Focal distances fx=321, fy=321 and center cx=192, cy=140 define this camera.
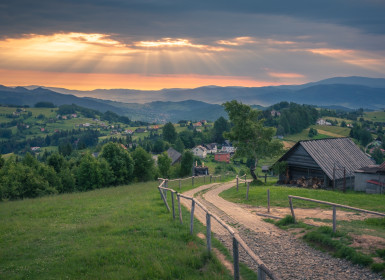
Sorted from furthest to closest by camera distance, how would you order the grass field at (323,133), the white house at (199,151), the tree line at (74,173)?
the grass field at (323,133) < the white house at (199,151) < the tree line at (74,173)

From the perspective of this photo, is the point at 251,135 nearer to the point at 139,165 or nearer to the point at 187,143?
the point at 139,165

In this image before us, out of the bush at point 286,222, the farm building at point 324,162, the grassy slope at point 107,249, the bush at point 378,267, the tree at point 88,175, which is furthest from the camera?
the tree at point 88,175

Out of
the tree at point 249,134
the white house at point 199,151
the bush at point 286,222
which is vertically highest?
the tree at point 249,134

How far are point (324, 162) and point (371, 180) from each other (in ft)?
18.8

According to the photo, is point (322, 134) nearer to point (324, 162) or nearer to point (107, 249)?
point (324, 162)

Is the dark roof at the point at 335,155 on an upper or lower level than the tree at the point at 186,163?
upper

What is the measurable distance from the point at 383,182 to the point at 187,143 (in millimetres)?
137391

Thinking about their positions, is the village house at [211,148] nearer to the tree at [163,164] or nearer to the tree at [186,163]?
the tree at [186,163]

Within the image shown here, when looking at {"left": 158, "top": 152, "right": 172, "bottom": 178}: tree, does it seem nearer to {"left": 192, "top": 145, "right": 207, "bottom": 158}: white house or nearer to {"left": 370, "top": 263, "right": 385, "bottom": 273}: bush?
{"left": 370, "top": 263, "right": 385, "bottom": 273}: bush

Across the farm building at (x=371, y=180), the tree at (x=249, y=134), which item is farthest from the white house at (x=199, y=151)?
the farm building at (x=371, y=180)

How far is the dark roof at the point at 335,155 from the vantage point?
118ft

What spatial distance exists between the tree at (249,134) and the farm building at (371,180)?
10.3 metres

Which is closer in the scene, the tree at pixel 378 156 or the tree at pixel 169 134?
the tree at pixel 378 156

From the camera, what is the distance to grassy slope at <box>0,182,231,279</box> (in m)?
8.89
